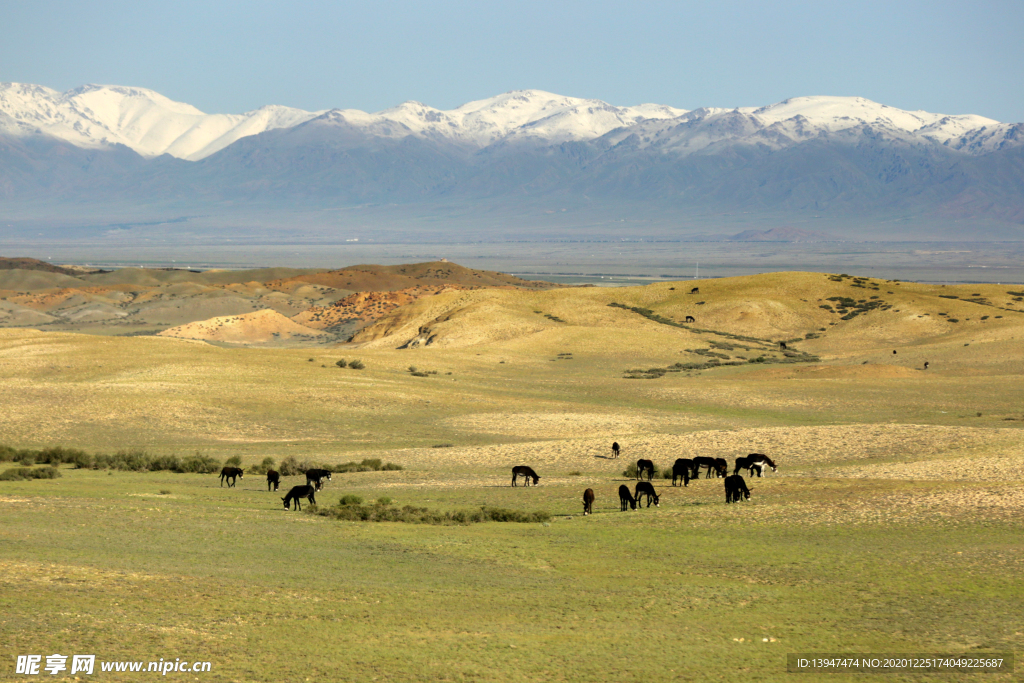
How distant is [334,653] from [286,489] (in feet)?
48.7

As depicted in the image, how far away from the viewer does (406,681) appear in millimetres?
12203

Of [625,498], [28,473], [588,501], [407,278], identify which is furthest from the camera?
[407,278]

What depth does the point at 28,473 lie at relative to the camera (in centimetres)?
2730

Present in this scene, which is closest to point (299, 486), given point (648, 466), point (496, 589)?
point (496, 589)

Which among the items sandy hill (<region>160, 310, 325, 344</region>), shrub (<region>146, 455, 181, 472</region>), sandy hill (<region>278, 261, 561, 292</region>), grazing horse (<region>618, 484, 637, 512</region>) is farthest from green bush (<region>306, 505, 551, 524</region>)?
sandy hill (<region>278, 261, 561, 292</region>)

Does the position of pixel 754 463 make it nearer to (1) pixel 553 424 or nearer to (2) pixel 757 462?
(2) pixel 757 462

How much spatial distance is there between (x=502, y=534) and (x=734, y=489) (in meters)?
5.99

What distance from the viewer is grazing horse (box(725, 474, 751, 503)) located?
24.0 m

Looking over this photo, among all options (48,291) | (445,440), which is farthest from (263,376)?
(48,291)

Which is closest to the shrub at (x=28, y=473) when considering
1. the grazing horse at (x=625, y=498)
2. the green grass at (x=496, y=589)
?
the green grass at (x=496, y=589)

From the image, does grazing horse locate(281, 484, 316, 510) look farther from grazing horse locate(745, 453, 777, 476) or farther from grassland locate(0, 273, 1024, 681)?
grazing horse locate(745, 453, 777, 476)

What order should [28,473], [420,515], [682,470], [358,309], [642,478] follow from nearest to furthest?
[420,515] < [682,470] < [28,473] < [642,478] < [358,309]

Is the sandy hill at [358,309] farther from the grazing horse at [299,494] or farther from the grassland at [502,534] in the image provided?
the grazing horse at [299,494]

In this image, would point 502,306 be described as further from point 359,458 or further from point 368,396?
point 359,458
